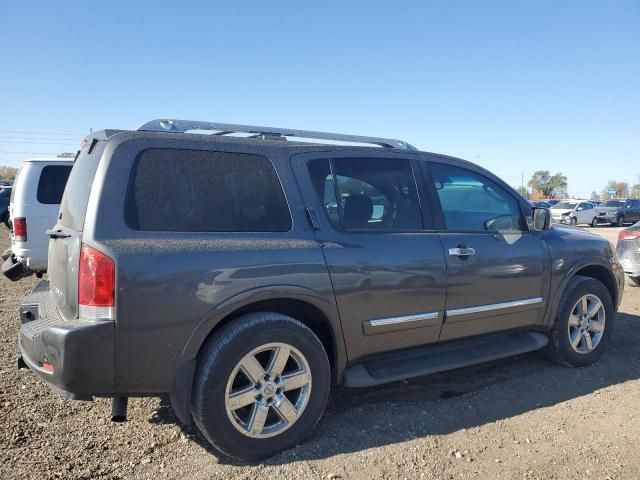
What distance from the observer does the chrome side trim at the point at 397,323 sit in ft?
10.9

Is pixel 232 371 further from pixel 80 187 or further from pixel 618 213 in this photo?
pixel 618 213

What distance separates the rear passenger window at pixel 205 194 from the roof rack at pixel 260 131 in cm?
32

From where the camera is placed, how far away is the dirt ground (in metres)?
2.83

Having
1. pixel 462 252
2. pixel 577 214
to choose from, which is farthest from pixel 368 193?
pixel 577 214

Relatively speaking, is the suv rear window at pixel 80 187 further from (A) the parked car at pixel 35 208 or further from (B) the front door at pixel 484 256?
(A) the parked car at pixel 35 208

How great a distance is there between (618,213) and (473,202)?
31.2m

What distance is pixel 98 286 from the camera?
2566 millimetres

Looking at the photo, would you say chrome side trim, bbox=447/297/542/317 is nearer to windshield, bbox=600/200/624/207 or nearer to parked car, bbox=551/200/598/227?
parked car, bbox=551/200/598/227

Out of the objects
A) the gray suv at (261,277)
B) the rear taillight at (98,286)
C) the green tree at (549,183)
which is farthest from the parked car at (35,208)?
the green tree at (549,183)

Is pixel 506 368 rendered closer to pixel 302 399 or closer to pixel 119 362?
pixel 302 399

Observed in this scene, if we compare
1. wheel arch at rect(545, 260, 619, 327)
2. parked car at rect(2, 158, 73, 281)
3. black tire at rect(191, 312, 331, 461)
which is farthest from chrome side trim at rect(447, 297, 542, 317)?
parked car at rect(2, 158, 73, 281)

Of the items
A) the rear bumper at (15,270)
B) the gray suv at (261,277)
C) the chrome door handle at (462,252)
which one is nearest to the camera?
the gray suv at (261,277)

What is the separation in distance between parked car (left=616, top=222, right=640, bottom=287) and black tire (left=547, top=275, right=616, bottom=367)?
400 cm

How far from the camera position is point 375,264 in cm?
331
